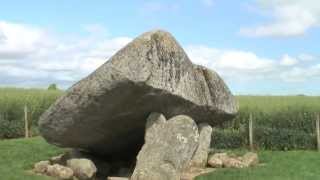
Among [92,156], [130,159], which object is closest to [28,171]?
[92,156]

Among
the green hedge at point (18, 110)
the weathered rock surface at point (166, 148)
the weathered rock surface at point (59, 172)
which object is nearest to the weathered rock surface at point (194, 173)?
the weathered rock surface at point (166, 148)

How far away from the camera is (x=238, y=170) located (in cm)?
1858

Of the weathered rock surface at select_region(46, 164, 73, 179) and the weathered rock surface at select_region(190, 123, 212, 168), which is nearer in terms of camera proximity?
the weathered rock surface at select_region(46, 164, 73, 179)

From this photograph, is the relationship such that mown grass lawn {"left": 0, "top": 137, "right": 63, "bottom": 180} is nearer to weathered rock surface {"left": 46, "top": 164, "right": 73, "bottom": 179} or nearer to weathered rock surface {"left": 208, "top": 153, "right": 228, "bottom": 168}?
weathered rock surface {"left": 46, "top": 164, "right": 73, "bottom": 179}

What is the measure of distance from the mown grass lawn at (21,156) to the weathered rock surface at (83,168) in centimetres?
90

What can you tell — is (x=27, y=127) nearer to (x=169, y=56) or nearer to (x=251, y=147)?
(x=251, y=147)

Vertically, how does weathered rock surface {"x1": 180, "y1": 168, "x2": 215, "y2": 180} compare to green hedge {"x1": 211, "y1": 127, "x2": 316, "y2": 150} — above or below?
below

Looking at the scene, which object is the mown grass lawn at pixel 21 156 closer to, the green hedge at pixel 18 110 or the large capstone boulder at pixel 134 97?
the large capstone boulder at pixel 134 97

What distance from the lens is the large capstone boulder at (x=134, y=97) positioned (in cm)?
1555

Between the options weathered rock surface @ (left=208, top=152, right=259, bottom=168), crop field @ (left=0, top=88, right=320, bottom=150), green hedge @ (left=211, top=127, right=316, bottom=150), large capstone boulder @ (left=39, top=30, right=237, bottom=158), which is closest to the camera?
large capstone boulder @ (left=39, top=30, right=237, bottom=158)

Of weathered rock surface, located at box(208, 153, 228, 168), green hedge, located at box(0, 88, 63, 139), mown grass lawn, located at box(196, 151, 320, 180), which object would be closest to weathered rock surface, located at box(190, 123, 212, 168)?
weathered rock surface, located at box(208, 153, 228, 168)

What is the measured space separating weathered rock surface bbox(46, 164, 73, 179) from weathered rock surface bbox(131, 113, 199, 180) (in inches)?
95.5

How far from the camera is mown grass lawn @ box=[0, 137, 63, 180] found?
17.6 meters

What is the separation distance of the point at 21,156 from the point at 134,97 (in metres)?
6.84
